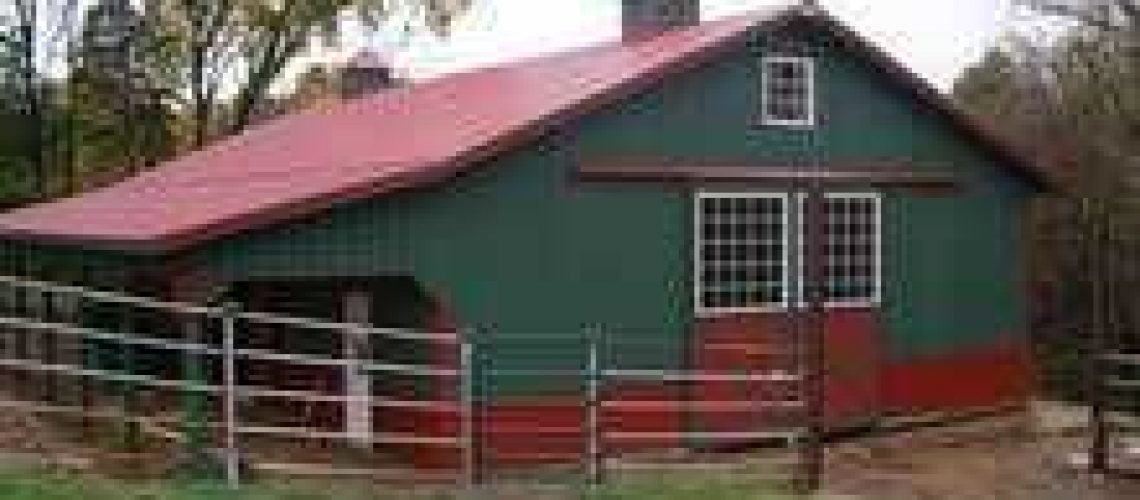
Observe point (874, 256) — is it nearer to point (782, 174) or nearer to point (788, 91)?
point (782, 174)

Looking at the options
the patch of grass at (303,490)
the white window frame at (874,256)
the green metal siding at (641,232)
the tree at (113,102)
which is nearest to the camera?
the patch of grass at (303,490)

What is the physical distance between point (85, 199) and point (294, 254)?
9.43 metres

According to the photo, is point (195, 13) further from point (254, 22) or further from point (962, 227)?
point (962, 227)

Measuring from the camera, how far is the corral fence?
16.0 m

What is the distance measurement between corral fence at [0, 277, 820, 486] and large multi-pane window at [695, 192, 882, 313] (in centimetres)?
83

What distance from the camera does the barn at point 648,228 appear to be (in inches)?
675

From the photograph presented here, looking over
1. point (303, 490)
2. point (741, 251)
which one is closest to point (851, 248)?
point (741, 251)

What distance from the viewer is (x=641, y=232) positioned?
62.4 ft

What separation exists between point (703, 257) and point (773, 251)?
0.97 m

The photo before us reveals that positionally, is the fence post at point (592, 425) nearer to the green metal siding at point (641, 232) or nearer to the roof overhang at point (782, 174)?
the green metal siding at point (641, 232)

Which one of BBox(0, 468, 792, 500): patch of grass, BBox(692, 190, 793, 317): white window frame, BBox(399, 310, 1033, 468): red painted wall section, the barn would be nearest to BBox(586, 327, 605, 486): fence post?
BBox(0, 468, 792, 500): patch of grass

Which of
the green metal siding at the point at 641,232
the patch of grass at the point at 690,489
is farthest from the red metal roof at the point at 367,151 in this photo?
the patch of grass at the point at 690,489

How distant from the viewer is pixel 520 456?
702 inches

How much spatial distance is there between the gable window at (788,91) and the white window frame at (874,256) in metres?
0.91
